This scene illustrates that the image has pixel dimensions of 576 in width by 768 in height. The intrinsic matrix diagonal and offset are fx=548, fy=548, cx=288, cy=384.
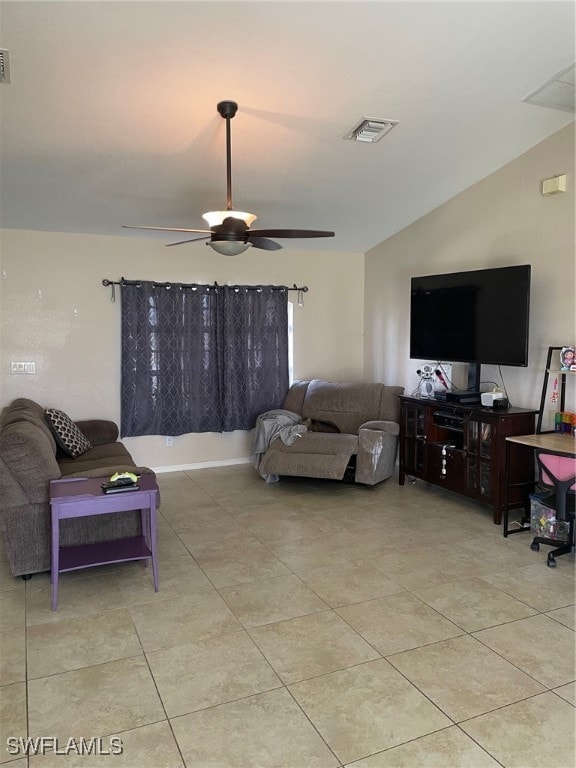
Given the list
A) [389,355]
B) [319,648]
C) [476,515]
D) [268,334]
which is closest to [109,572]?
[319,648]

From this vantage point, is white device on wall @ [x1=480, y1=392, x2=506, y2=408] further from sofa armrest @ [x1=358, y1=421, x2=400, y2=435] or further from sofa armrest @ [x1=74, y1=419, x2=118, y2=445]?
sofa armrest @ [x1=74, y1=419, x2=118, y2=445]

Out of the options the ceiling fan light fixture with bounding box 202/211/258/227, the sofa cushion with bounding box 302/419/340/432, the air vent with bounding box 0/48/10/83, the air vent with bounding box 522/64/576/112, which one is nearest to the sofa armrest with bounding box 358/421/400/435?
the sofa cushion with bounding box 302/419/340/432

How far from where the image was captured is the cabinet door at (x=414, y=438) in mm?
4797

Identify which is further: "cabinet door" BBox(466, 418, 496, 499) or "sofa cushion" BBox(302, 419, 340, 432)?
"sofa cushion" BBox(302, 419, 340, 432)

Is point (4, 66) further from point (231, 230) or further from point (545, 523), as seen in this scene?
point (545, 523)

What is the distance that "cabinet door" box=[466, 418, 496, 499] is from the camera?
407cm

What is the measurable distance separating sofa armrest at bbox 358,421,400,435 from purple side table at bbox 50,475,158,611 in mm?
2344

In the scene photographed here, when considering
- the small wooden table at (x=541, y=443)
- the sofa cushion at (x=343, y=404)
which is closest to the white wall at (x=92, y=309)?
the sofa cushion at (x=343, y=404)

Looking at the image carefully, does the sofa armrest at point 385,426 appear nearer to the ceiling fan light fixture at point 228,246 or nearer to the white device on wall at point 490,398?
the white device on wall at point 490,398

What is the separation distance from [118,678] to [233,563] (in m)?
1.18

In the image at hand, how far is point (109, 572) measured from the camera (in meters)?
3.30

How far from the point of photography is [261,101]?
3.23 meters

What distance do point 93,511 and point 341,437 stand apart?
255 centimetres

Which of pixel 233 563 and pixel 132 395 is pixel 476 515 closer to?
pixel 233 563
